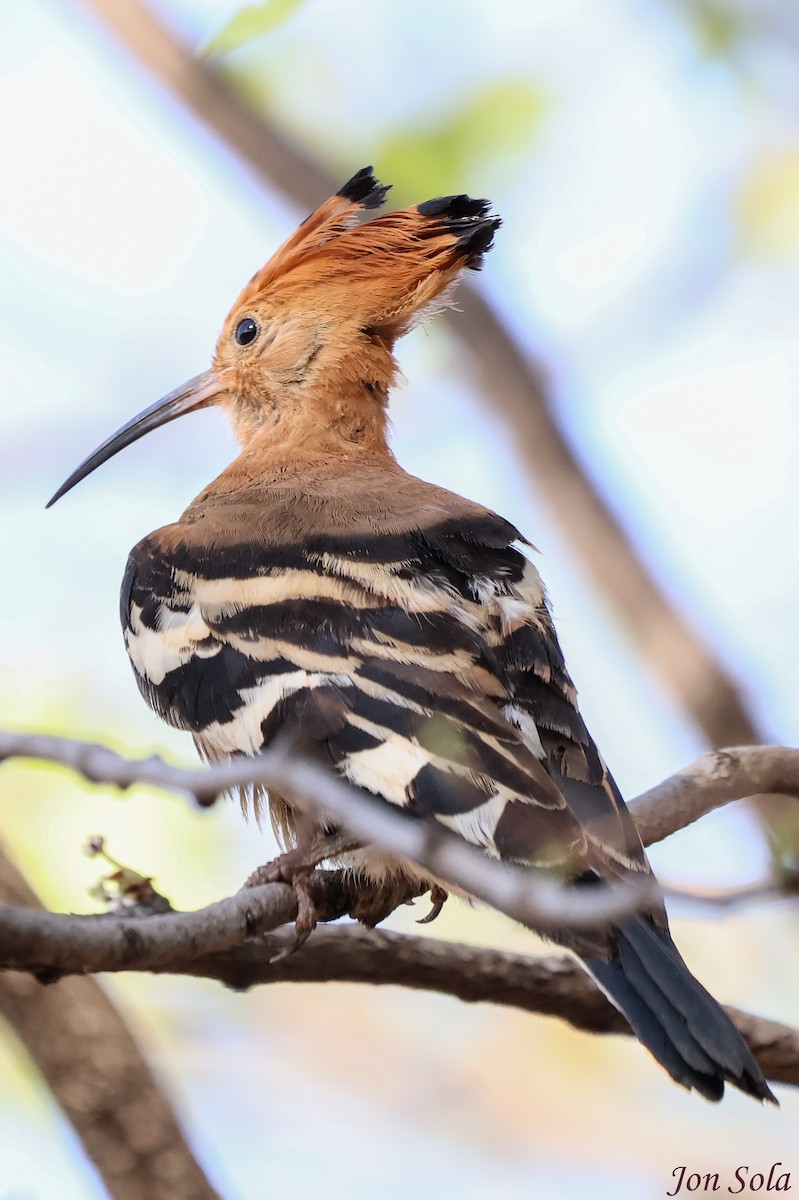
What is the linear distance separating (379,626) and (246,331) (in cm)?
139

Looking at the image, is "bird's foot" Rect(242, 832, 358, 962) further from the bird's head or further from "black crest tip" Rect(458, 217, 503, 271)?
"black crest tip" Rect(458, 217, 503, 271)

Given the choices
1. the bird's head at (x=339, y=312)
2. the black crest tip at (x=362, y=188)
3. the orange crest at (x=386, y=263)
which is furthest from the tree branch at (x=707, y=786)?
the black crest tip at (x=362, y=188)

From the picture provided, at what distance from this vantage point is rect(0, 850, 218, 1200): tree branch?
260cm

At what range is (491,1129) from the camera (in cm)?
424

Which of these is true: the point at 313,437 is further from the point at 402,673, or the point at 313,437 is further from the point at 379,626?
the point at 402,673

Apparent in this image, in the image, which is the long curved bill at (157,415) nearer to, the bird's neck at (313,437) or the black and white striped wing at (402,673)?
the bird's neck at (313,437)

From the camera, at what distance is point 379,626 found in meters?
2.36

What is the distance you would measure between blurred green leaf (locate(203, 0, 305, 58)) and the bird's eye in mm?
1273

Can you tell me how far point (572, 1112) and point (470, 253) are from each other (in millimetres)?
2399

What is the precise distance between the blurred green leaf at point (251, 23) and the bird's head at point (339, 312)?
1144mm

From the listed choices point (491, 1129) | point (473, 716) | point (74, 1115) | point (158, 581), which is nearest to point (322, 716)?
point (473, 716)

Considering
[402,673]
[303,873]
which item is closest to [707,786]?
[402,673]

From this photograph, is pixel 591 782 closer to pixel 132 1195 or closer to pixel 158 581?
pixel 158 581

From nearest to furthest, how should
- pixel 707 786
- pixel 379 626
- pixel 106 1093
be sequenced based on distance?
pixel 379 626 < pixel 707 786 < pixel 106 1093
